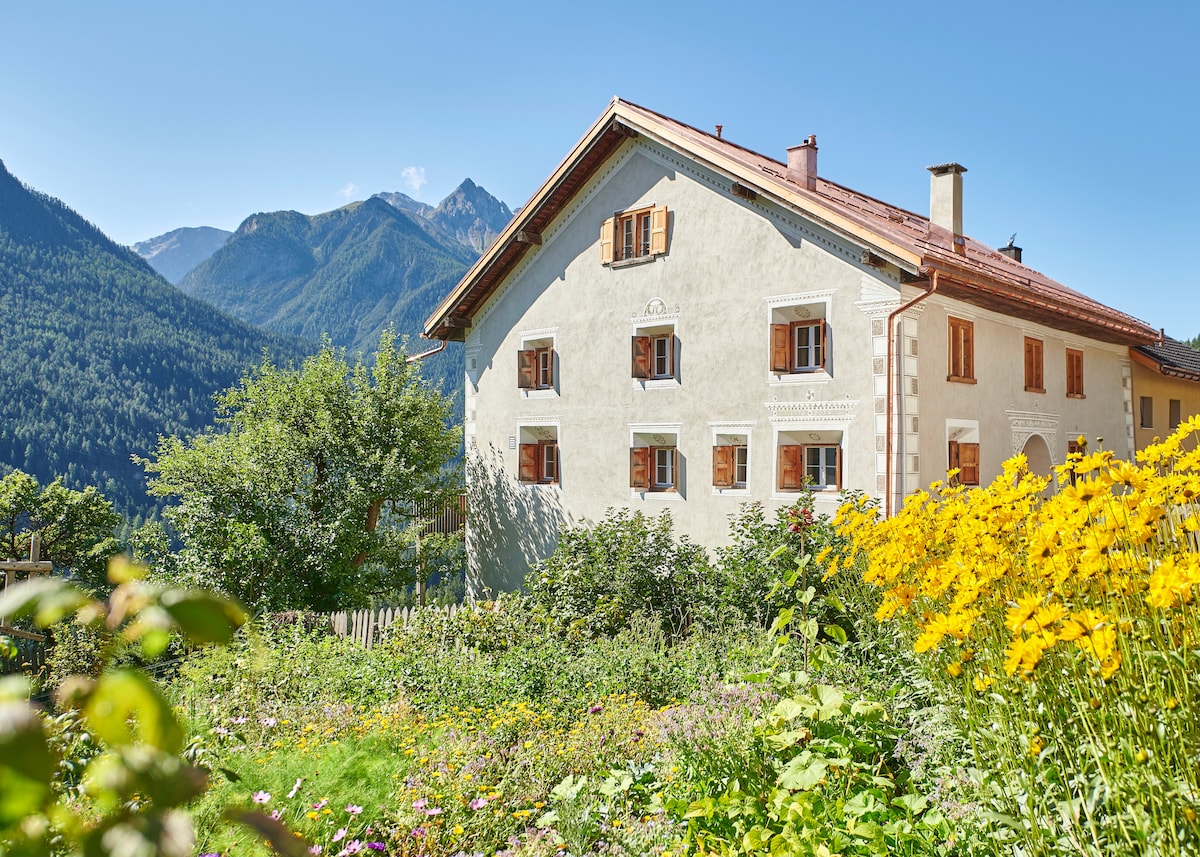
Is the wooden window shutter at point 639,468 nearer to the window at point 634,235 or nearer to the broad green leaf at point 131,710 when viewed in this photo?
the window at point 634,235

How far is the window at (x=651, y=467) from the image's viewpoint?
15266mm

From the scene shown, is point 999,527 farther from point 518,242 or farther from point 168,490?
point 168,490

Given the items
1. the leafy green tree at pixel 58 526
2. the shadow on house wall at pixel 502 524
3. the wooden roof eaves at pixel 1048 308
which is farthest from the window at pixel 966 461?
the leafy green tree at pixel 58 526

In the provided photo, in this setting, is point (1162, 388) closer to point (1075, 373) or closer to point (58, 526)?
point (1075, 373)

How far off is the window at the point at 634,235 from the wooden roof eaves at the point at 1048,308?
4.99m

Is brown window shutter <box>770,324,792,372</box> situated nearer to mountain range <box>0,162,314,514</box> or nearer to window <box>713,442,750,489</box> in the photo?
window <box>713,442,750,489</box>

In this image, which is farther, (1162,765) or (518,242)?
(518,242)

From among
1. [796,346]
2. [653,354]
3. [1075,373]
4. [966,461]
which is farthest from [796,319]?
[1075,373]

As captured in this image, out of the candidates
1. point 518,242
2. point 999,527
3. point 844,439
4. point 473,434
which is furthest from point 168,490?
point 999,527

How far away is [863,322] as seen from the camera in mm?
12492

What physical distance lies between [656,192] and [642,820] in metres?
12.4

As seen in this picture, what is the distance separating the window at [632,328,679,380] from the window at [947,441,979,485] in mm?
4937

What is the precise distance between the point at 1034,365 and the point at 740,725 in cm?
1320

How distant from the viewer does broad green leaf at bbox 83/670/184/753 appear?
0.71 meters
